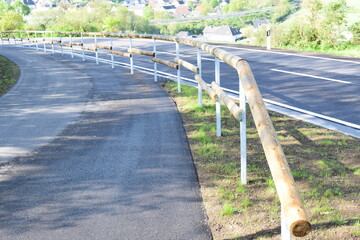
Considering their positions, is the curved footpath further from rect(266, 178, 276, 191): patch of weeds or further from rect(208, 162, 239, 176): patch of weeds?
rect(266, 178, 276, 191): patch of weeds


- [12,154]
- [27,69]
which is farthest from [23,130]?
[27,69]

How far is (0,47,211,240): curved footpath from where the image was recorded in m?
3.93

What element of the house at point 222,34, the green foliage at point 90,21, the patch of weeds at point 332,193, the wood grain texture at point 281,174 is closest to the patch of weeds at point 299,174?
Result: the patch of weeds at point 332,193

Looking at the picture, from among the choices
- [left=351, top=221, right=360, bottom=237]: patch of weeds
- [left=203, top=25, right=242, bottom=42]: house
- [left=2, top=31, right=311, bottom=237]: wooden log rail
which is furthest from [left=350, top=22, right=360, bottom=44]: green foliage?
[left=203, top=25, right=242, bottom=42]: house

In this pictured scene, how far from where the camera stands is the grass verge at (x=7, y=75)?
12.9 meters

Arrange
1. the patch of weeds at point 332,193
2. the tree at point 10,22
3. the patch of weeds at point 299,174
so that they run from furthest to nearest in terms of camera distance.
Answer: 1. the tree at point 10,22
2. the patch of weeds at point 299,174
3. the patch of weeds at point 332,193

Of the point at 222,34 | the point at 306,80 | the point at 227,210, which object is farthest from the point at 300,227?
the point at 222,34

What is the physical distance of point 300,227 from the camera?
80.5 inches

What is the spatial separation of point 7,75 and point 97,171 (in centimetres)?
1178

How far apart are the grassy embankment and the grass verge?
7582 millimetres

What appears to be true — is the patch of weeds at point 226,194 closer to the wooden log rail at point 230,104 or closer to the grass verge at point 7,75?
the wooden log rail at point 230,104

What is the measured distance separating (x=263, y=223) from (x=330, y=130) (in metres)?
3.82

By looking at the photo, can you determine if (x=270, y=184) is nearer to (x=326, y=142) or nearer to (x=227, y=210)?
(x=227, y=210)

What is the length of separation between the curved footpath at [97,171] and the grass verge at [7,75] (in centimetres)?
283
